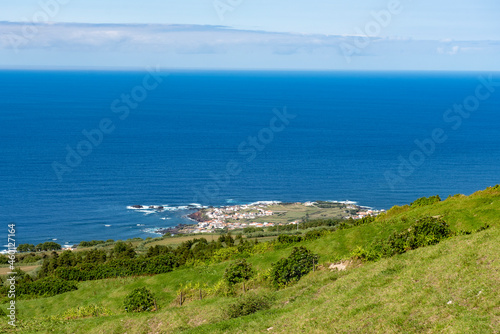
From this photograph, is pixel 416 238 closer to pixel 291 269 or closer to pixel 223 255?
pixel 291 269

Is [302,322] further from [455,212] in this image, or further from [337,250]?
[455,212]

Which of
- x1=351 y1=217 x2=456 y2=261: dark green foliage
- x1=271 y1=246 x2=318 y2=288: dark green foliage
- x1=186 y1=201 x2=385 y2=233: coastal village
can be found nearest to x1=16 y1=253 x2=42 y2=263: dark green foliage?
x1=186 y1=201 x2=385 y2=233: coastal village

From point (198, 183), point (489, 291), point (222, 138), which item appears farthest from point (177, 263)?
point (222, 138)

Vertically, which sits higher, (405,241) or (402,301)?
(405,241)

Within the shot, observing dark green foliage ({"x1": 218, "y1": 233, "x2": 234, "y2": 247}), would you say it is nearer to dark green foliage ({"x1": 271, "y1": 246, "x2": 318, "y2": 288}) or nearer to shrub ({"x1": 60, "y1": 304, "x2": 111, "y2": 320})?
dark green foliage ({"x1": 271, "y1": 246, "x2": 318, "y2": 288})

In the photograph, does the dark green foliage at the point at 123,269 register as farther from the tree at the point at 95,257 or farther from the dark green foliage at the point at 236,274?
the dark green foliage at the point at 236,274
